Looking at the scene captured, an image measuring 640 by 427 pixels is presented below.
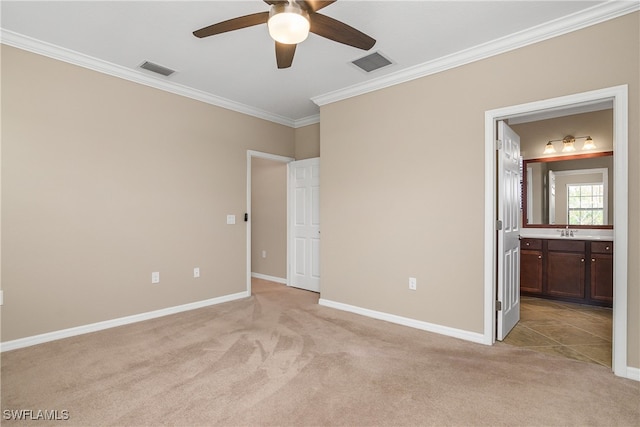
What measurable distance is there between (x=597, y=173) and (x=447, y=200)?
2.78 metres

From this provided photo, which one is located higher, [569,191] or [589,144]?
[589,144]

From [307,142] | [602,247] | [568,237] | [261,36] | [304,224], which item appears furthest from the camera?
[307,142]

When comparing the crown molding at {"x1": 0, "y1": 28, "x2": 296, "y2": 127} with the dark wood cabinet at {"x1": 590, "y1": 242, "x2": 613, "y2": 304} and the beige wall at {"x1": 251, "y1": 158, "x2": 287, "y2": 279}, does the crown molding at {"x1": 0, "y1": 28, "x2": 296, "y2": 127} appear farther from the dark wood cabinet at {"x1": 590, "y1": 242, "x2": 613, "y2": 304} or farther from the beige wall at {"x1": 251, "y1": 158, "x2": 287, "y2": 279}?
the dark wood cabinet at {"x1": 590, "y1": 242, "x2": 613, "y2": 304}

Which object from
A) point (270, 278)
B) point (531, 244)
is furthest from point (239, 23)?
point (531, 244)

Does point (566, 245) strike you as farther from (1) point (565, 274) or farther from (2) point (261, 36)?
(2) point (261, 36)

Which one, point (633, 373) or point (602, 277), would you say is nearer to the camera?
point (633, 373)

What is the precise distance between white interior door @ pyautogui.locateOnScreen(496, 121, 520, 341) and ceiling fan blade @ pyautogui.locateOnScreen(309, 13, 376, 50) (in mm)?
1635

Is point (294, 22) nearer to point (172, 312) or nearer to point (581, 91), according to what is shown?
point (581, 91)

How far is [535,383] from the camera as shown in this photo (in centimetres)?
A: 228

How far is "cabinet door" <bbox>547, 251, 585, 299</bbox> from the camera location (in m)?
4.25

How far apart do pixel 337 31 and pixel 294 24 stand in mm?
394

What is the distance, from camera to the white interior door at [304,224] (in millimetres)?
4992

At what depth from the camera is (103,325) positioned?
130 inches

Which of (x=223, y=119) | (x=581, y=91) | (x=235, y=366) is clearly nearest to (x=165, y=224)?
(x=223, y=119)
